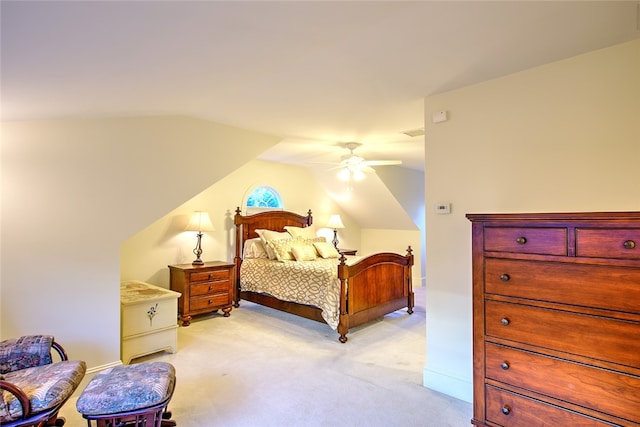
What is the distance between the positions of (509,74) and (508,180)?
2.35 feet

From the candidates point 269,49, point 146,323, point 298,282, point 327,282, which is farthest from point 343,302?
point 269,49

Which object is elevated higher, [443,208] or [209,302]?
[443,208]

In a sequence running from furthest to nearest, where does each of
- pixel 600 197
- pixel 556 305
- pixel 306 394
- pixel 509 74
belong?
pixel 306 394 < pixel 509 74 < pixel 600 197 < pixel 556 305

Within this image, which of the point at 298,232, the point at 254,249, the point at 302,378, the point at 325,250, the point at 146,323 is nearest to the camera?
the point at 302,378

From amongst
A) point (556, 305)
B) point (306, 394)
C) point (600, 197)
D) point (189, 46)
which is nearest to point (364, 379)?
point (306, 394)

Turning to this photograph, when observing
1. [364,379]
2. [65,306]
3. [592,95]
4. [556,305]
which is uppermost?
[592,95]

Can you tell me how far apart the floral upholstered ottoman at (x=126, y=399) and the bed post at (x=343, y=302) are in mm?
2045

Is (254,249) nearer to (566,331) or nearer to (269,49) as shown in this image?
(269,49)

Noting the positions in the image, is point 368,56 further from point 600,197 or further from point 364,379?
point 364,379

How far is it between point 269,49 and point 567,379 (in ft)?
7.37

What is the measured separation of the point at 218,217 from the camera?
5.35m

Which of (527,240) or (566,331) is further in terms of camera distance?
(527,240)

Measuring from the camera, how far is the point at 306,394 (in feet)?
8.37

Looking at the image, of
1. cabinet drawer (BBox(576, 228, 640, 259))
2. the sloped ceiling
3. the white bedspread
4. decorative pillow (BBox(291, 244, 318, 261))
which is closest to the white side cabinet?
the white bedspread
